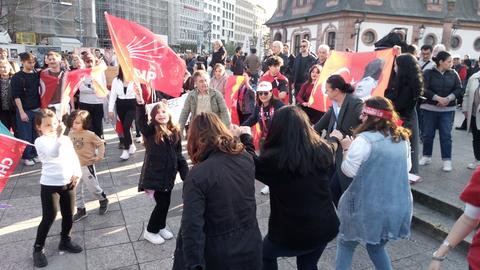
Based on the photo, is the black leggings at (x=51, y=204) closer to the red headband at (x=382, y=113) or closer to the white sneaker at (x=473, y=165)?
the red headband at (x=382, y=113)

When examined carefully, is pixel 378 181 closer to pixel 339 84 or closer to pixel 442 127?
pixel 339 84

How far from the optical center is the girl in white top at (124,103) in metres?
6.82

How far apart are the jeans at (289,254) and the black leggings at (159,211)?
1.61 meters

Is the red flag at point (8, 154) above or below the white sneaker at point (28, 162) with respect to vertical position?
above

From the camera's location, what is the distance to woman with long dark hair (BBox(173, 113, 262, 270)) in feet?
6.70

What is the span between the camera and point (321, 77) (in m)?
5.59

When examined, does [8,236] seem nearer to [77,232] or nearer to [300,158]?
[77,232]

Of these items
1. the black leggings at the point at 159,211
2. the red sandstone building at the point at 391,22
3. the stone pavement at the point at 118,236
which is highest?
the red sandstone building at the point at 391,22

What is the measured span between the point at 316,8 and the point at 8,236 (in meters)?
37.5

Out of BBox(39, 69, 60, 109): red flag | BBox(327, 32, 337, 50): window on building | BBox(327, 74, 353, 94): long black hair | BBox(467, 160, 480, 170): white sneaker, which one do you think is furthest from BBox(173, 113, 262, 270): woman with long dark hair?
BBox(327, 32, 337, 50): window on building

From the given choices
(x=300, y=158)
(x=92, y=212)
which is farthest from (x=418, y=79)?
(x=92, y=212)

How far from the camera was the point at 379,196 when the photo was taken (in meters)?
2.68

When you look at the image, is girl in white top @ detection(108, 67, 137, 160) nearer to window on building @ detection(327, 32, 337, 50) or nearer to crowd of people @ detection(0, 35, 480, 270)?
crowd of people @ detection(0, 35, 480, 270)

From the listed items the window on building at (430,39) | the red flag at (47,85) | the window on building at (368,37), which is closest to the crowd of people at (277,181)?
the red flag at (47,85)
